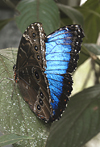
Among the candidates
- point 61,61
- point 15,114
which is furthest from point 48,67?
point 15,114

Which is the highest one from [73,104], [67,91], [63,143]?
[67,91]

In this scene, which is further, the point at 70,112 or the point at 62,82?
the point at 70,112

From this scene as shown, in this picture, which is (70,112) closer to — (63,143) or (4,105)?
(63,143)

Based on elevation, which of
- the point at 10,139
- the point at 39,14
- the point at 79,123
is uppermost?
the point at 39,14

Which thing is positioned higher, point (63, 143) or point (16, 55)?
point (16, 55)

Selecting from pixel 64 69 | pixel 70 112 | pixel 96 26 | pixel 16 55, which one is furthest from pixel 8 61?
pixel 96 26

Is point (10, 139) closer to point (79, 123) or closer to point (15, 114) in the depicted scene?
point (15, 114)

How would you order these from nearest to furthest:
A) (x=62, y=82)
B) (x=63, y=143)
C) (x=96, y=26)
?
(x=62, y=82) → (x=63, y=143) → (x=96, y=26)
